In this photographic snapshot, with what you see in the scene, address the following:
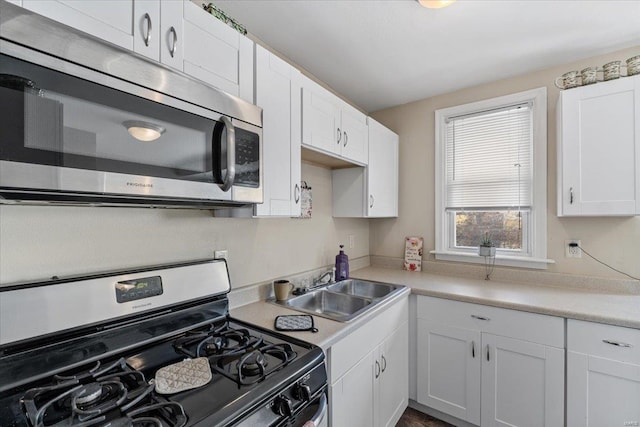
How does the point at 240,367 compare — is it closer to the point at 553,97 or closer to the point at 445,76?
the point at 445,76

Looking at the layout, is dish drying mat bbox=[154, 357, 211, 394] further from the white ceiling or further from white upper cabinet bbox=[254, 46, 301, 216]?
the white ceiling

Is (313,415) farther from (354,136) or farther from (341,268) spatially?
(354,136)

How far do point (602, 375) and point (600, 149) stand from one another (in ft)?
4.17

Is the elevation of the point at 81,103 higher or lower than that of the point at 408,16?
lower

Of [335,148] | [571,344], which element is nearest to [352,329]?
[335,148]

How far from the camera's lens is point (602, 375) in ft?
4.80

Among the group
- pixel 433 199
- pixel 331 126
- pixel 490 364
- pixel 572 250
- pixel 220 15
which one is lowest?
pixel 490 364

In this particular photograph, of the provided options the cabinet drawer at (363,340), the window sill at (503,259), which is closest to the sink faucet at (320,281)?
the cabinet drawer at (363,340)

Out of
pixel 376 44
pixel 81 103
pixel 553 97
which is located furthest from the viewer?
pixel 553 97

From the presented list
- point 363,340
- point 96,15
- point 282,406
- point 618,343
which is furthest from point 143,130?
point 618,343

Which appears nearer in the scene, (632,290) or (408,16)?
(408,16)

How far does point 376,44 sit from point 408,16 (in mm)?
287

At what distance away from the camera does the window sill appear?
213 centimetres

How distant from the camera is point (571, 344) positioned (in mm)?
1533
